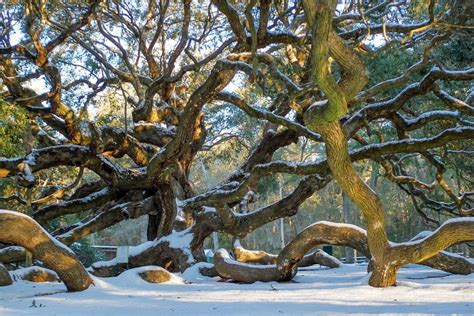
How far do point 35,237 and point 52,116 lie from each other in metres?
4.44

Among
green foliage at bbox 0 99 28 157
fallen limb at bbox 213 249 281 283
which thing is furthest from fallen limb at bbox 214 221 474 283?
green foliage at bbox 0 99 28 157

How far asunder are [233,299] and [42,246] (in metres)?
2.30

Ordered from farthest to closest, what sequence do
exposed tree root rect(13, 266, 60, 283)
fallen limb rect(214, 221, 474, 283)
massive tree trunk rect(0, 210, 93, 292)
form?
exposed tree root rect(13, 266, 60, 283)
fallen limb rect(214, 221, 474, 283)
massive tree trunk rect(0, 210, 93, 292)

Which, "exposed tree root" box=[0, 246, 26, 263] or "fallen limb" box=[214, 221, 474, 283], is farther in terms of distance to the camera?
"exposed tree root" box=[0, 246, 26, 263]

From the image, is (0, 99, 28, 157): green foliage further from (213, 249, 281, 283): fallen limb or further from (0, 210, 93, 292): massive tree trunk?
(213, 249, 281, 283): fallen limb

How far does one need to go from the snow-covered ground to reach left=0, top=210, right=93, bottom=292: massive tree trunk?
0.61 feet

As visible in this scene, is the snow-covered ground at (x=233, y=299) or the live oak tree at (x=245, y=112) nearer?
the snow-covered ground at (x=233, y=299)

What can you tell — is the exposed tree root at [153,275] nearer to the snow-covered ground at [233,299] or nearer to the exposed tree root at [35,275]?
the snow-covered ground at [233,299]

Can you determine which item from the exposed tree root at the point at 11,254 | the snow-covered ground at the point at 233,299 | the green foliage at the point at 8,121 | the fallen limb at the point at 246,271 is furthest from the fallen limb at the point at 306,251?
the exposed tree root at the point at 11,254

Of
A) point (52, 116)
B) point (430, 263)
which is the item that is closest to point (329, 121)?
point (430, 263)

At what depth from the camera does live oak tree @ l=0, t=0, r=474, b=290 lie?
17.7 feet

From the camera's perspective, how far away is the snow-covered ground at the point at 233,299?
390 cm

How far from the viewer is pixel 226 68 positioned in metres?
7.52

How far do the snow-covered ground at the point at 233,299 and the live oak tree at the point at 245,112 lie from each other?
0.44 metres
